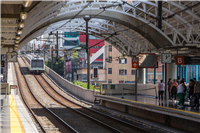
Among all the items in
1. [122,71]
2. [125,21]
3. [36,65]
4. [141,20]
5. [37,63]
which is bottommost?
[122,71]

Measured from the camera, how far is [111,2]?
89.4ft

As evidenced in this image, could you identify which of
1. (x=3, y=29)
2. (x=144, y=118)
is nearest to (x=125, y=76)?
(x=144, y=118)

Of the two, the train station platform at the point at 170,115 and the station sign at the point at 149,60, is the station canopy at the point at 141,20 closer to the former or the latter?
the station sign at the point at 149,60

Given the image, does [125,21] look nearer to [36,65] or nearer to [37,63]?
[36,65]

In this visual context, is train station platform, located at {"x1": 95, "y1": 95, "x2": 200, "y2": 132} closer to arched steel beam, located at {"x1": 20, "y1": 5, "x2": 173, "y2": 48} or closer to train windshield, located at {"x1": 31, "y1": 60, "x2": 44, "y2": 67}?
arched steel beam, located at {"x1": 20, "y1": 5, "x2": 173, "y2": 48}

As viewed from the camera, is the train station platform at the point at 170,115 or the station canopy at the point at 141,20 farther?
the station canopy at the point at 141,20

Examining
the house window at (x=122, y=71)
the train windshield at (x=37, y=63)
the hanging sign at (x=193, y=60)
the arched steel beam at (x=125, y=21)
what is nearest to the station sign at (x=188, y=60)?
the hanging sign at (x=193, y=60)

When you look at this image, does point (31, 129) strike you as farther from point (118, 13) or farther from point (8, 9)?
point (118, 13)

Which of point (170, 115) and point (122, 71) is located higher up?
point (122, 71)

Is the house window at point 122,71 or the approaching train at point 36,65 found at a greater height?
the approaching train at point 36,65

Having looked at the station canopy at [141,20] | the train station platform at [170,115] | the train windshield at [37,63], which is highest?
the station canopy at [141,20]

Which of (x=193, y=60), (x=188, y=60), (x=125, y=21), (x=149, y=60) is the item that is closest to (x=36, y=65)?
(x=125, y=21)

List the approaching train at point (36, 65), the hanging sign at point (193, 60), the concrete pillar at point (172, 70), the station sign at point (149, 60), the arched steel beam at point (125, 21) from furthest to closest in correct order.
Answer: the approaching train at point (36, 65), the concrete pillar at point (172, 70), the arched steel beam at point (125, 21), the station sign at point (149, 60), the hanging sign at point (193, 60)

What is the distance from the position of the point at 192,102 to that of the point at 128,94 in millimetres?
11244
